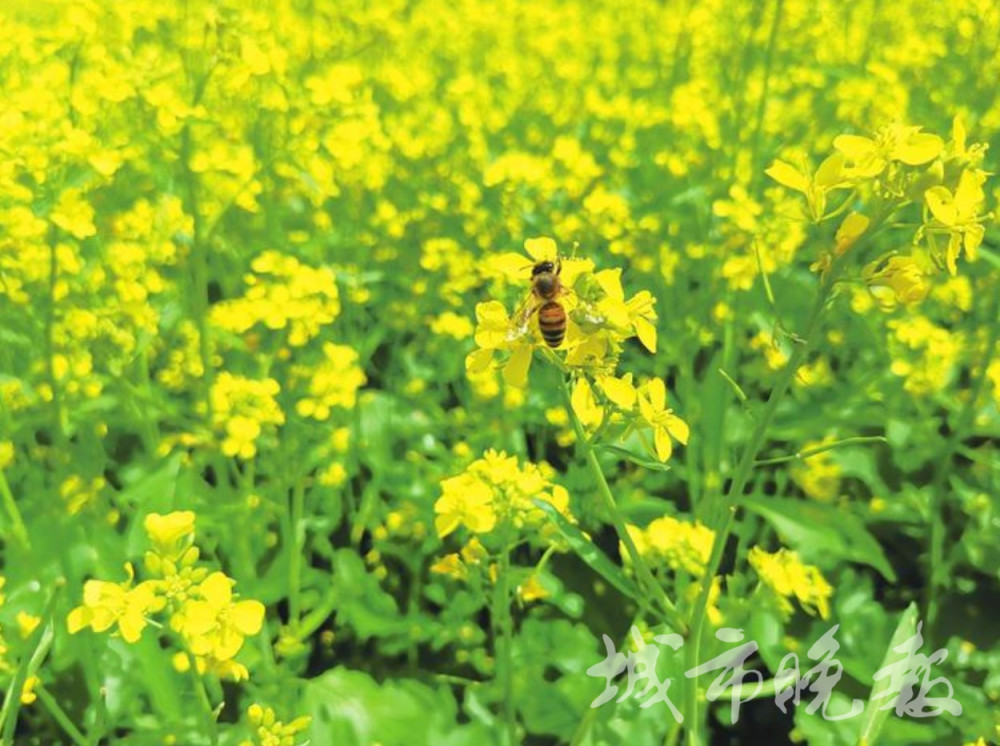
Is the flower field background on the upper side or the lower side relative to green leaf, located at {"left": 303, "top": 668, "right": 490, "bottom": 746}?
upper

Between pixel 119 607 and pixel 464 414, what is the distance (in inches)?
56.3

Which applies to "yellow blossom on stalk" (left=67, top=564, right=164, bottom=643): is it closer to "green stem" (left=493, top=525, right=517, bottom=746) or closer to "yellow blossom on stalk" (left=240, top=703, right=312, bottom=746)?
"yellow blossom on stalk" (left=240, top=703, right=312, bottom=746)

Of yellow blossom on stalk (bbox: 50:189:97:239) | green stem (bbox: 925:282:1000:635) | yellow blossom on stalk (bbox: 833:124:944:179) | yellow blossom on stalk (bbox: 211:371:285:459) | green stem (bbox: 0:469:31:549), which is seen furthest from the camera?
green stem (bbox: 925:282:1000:635)

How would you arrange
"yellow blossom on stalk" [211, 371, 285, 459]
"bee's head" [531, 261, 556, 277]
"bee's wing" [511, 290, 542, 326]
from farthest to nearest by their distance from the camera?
"yellow blossom on stalk" [211, 371, 285, 459] < "bee's head" [531, 261, 556, 277] < "bee's wing" [511, 290, 542, 326]

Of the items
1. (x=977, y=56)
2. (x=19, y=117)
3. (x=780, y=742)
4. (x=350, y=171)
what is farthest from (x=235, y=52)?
(x=977, y=56)

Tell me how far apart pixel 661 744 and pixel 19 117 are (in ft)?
5.42

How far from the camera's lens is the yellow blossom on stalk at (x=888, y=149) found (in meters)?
1.02

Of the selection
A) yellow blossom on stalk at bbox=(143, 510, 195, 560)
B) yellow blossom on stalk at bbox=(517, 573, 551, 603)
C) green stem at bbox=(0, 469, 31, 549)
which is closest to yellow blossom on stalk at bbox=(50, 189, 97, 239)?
green stem at bbox=(0, 469, 31, 549)

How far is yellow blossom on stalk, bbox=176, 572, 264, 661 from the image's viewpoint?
1.13 meters

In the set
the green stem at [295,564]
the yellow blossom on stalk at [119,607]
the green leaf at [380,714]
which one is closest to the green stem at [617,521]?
the yellow blossom on stalk at [119,607]

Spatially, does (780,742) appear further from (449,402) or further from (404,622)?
(449,402)

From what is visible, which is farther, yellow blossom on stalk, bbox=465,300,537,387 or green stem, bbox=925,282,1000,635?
green stem, bbox=925,282,1000,635

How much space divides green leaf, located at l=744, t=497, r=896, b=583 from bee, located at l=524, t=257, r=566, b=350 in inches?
43.7

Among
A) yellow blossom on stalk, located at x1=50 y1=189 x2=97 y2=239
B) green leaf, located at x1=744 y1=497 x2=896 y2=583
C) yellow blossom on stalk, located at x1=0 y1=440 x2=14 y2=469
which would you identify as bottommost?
green leaf, located at x1=744 y1=497 x2=896 y2=583
